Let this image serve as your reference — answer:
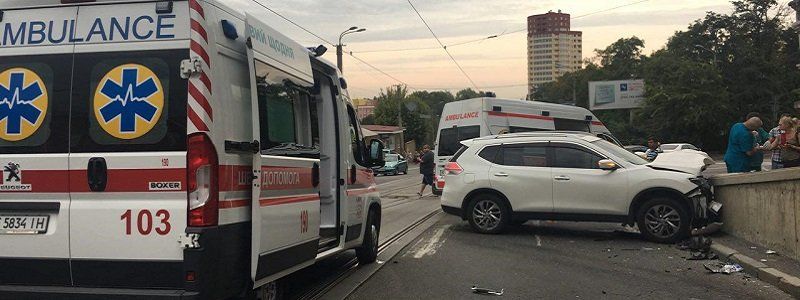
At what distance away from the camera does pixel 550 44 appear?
51.4 m

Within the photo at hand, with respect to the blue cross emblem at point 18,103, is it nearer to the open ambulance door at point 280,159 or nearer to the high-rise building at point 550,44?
the open ambulance door at point 280,159

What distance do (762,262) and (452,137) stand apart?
33.1 feet

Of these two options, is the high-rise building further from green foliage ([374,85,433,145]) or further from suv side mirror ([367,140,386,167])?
suv side mirror ([367,140,386,167])

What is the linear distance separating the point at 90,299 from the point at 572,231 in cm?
857

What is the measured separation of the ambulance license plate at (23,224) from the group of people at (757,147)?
9.92m

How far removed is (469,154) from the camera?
1116cm

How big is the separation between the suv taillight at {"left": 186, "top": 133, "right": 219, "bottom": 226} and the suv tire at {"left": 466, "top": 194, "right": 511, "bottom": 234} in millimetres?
7244

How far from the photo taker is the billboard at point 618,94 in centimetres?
6862

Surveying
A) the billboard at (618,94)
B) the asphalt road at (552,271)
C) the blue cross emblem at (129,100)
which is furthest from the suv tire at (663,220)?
the billboard at (618,94)

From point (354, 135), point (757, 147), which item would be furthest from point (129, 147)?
point (757, 147)

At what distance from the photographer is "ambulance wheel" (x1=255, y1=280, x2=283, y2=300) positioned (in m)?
4.79

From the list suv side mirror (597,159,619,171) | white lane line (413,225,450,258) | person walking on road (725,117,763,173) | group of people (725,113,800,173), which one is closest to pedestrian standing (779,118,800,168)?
group of people (725,113,800,173)

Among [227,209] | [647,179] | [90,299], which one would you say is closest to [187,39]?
[227,209]

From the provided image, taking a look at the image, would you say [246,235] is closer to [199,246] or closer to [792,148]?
[199,246]
